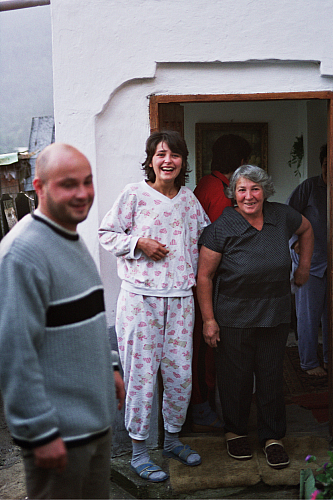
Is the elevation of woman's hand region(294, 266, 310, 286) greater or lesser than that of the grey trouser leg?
greater

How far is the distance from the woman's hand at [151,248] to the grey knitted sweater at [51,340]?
1.22m

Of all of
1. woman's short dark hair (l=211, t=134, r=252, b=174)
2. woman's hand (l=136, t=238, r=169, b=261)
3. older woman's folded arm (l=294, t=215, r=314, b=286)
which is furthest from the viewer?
woman's short dark hair (l=211, t=134, r=252, b=174)

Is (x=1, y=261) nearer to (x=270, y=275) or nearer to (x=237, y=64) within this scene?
(x=270, y=275)

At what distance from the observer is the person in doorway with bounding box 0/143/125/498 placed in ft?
5.27

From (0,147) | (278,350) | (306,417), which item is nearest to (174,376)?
(278,350)

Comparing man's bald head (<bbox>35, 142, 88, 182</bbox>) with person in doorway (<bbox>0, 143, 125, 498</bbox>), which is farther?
man's bald head (<bbox>35, 142, 88, 182</bbox>)

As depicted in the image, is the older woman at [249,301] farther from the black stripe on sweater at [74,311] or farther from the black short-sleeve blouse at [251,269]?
the black stripe on sweater at [74,311]

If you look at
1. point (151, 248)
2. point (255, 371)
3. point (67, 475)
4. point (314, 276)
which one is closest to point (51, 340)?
point (67, 475)

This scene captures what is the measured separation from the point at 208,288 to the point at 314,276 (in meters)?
1.80

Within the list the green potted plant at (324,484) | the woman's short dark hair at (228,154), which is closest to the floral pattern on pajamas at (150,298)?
the woman's short dark hair at (228,154)

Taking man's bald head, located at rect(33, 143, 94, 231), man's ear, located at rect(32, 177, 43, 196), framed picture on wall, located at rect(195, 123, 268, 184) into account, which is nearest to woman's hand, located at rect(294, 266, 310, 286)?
→ man's bald head, located at rect(33, 143, 94, 231)

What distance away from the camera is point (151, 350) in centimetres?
325

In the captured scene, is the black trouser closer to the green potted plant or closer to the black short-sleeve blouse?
the black short-sleeve blouse

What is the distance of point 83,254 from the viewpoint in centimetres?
190
